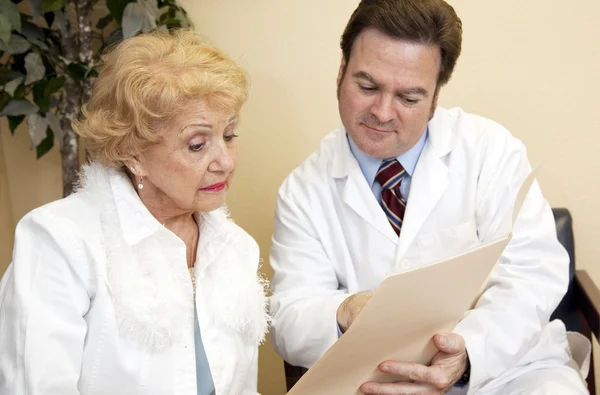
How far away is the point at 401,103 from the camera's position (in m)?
1.76

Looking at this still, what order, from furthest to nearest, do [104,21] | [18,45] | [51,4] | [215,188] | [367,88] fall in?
[104,21] < [18,45] < [51,4] < [367,88] < [215,188]

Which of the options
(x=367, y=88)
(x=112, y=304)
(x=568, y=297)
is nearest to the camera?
(x=112, y=304)

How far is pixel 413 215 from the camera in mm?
1830

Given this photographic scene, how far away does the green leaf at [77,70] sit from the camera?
2025 millimetres

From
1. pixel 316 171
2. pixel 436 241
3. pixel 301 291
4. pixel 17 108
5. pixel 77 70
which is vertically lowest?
pixel 301 291

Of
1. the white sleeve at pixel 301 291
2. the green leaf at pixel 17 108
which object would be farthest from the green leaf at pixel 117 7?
→ the white sleeve at pixel 301 291

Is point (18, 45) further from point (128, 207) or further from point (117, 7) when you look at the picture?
point (128, 207)

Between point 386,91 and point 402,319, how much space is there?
646 millimetres

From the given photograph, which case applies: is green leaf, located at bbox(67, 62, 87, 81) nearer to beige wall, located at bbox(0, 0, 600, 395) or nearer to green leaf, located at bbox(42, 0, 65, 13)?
green leaf, located at bbox(42, 0, 65, 13)

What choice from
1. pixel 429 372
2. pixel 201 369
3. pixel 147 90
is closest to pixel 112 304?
pixel 201 369

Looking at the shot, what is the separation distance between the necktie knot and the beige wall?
21.6 inches

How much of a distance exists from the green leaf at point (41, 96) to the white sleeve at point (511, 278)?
1.22 meters

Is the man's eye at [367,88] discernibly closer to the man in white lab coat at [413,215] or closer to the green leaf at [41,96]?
the man in white lab coat at [413,215]

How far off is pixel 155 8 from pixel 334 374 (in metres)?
1.19
